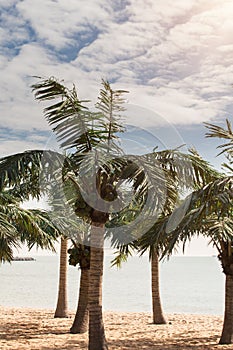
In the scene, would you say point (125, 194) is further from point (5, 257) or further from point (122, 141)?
point (5, 257)

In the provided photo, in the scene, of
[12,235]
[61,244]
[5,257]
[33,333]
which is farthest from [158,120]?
[61,244]

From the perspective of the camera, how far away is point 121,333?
499 inches

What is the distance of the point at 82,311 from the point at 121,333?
1.12 metres

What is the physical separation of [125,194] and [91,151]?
1.53 metres

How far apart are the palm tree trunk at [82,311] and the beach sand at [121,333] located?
0.27 metres

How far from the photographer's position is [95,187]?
953cm

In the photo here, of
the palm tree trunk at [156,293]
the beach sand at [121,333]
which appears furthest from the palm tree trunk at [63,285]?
the palm tree trunk at [156,293]

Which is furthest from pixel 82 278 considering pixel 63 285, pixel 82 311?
pixel 63 285

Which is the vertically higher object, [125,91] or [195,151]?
[125,91]

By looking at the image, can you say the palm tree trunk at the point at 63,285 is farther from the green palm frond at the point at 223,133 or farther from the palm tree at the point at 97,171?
the green palm frond at the point at 223,133

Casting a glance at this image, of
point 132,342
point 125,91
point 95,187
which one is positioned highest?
point 125,91

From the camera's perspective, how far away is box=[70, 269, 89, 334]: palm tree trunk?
40.6 feet

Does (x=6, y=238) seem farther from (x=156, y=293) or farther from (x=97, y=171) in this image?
(x=156, y=293)

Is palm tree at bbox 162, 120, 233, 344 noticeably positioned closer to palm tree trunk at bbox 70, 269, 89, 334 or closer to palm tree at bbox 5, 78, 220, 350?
palm tree at bbox 5, 78, 220, 350
